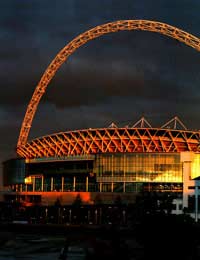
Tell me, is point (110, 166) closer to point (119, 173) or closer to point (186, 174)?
point (119, 173)

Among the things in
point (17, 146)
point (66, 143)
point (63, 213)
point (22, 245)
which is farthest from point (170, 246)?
point (17, 146)

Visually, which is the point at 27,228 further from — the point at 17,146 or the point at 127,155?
the point at 17,146

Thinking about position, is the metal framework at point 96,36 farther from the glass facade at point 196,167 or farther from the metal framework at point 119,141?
the glass facade at point 196,167

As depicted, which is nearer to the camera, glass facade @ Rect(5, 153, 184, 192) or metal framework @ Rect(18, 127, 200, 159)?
glass facade @ Rect(5, 153, 184, 192)

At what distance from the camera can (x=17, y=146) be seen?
165500 millimetres

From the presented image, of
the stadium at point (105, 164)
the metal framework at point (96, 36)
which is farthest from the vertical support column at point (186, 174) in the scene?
the metal framework at point (96, 36)

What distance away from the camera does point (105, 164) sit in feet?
455

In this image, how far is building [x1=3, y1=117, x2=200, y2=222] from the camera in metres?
134

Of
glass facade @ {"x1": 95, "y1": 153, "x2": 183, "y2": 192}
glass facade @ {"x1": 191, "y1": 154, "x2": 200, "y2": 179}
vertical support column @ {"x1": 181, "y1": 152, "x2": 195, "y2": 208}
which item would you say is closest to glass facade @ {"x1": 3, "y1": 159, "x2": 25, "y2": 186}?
glass facade @ {"x1": 95, "y1": 153, "x2": 183, "y2": 192}

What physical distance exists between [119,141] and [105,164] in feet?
27.6

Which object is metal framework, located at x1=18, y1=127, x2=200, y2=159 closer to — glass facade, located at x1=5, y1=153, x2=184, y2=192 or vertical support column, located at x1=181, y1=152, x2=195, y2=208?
glass facade, located at x1=5, y1=153, x2=184, y2=192

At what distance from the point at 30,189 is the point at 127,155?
3305 cm

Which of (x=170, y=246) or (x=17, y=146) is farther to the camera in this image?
(x=17, y=146)

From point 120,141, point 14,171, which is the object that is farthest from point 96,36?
point 14,171
